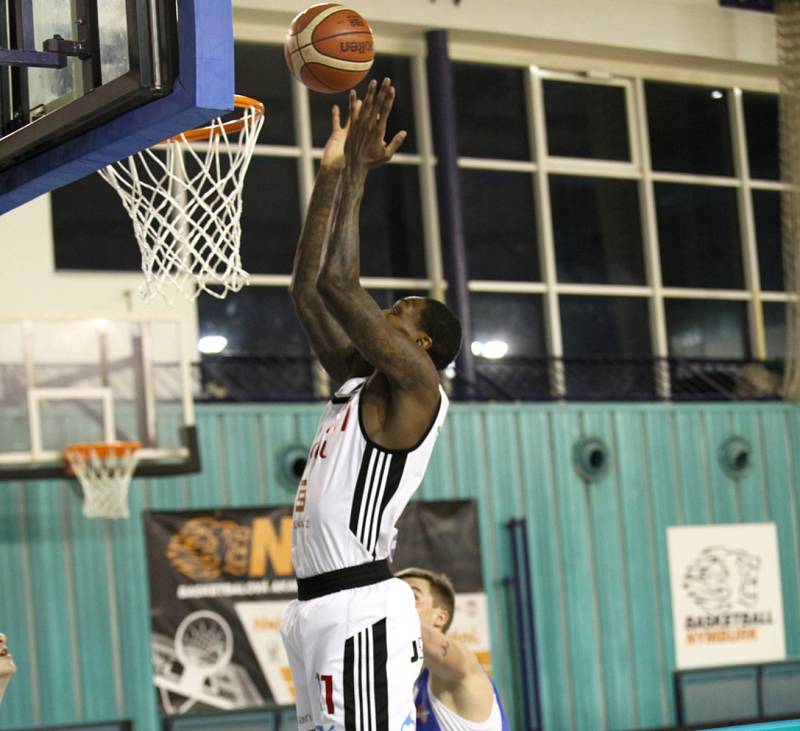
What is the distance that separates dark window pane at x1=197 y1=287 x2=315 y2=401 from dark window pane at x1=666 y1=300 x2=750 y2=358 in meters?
4.22

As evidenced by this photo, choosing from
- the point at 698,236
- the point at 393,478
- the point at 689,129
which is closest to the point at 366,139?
the point at 393,478

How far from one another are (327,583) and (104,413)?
586 cm

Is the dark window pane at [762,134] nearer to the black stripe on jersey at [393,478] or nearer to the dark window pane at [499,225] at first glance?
the dark window pane at [499,225]

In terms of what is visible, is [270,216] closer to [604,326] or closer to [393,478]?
[604,326]

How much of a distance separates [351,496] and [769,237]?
40.5ft

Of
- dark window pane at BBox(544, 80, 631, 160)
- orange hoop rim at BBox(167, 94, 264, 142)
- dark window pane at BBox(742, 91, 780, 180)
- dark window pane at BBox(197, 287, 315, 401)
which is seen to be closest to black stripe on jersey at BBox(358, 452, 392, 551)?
orange hoop rim at BBox(167, 94, 264, 142)

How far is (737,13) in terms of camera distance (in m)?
15.4

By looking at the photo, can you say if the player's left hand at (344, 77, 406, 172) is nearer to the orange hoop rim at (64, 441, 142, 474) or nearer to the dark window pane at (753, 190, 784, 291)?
the orange hoop rim at (64, 441, 142, 474)

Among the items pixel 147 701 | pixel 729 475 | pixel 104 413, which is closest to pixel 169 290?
pixel 104 413

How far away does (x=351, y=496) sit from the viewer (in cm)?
444

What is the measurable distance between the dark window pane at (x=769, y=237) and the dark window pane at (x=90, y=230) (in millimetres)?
7094

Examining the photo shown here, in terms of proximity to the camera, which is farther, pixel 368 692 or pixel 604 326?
pixel 604 326

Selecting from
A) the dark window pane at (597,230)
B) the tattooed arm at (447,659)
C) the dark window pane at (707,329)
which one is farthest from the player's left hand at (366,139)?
the dark window pane at (707,329)

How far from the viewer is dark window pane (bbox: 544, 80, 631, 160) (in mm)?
14742
